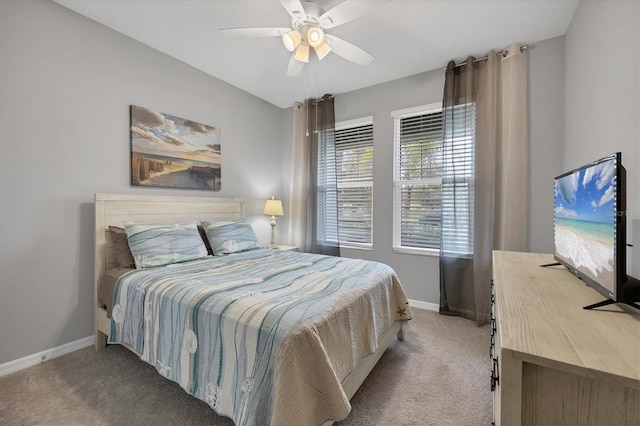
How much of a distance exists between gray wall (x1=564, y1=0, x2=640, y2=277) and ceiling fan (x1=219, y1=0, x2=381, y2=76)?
1284mm

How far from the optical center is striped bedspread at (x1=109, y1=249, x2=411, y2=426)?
117 cm

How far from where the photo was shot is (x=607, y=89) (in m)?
1.55

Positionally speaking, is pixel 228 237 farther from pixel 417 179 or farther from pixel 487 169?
pixel 487 169

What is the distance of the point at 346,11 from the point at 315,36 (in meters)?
0.33

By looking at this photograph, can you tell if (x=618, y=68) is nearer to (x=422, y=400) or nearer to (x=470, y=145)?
(x=470, y=145)

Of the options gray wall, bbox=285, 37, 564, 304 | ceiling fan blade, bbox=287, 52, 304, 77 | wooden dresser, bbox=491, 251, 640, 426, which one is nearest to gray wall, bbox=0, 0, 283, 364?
ceiling fan blade, bbox=287, 52, 304, 77

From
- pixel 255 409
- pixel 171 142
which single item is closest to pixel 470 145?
pixel 255 409

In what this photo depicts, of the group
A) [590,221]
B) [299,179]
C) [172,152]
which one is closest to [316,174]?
[299,179]

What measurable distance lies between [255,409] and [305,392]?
22 cm

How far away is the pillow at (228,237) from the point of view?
109 inches

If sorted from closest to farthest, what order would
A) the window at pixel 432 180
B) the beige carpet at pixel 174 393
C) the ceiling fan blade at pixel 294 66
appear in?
the beige carpet at pixel 174 393, the ceiling fan blade at pixel 294 66, the window at pixel 432 180

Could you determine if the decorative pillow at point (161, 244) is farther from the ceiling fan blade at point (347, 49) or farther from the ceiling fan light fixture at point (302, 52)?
the ceiling fan blade at point (347, 49)

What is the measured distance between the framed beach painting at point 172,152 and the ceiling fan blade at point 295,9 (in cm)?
177

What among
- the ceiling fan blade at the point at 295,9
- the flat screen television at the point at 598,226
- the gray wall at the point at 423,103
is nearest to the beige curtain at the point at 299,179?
the gray wall at the point at 423,103
